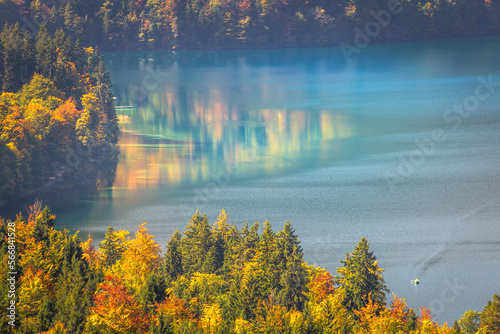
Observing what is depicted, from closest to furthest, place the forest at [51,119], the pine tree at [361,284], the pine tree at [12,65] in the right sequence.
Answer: the pine tree at [361,284], the forest at [51,119], the pine tree at [12,65]

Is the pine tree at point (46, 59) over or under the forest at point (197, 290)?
over

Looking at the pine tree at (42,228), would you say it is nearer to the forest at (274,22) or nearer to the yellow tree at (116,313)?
the yellow tree at (116,313)

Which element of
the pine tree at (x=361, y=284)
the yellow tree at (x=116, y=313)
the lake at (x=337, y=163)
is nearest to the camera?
the yellow tree at (x=116, y=313)

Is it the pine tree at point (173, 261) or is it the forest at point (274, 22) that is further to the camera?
the forest at point (274, 22)

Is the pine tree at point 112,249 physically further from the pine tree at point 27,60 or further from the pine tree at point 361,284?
the pine tree at point 27,60

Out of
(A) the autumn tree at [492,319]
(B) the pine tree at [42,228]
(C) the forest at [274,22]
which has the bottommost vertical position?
(A) the autumn tree at [492,319]

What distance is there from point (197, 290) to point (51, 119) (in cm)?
3554

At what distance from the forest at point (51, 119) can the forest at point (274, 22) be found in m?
55.5

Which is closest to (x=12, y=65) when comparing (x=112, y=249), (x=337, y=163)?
(x=337, y=163)

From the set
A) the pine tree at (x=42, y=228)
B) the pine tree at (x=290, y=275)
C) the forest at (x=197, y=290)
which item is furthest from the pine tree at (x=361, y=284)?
the pine tree at (x=42, y=228)

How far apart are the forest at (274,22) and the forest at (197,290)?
4095 inches

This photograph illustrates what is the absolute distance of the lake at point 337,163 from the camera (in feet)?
163

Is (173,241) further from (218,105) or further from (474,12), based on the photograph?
(474,12)

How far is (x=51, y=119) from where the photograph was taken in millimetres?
69312
